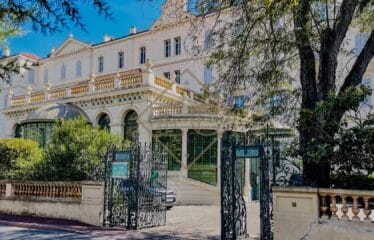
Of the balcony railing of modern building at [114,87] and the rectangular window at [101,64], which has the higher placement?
the rectangular window at [101,64]

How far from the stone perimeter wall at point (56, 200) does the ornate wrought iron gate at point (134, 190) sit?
0.44 metres

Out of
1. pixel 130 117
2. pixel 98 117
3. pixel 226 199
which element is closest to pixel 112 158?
pixel 226 199

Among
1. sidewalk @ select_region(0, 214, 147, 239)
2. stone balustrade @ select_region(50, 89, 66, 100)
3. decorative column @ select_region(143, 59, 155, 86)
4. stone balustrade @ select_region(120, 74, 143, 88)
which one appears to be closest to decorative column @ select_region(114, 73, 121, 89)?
stone balustrade @ select_region(120, 74, 143, 88)

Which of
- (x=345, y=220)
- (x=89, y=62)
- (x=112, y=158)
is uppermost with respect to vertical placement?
(x=89, y=62)

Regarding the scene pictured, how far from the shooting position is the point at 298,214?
29.2ft

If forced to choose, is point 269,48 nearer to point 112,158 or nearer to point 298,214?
point 298,214

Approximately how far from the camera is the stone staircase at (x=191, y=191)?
22.6m

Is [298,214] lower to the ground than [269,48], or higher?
lower

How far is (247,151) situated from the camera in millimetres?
10586

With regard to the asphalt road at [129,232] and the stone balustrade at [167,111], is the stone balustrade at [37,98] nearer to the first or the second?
the stone balustrade at [167,111]

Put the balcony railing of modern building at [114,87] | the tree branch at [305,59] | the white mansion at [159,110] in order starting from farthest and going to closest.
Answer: the balcony railing of modern building at [114,87] < the white mansion at [159,110] < the tree branch at [305,59]

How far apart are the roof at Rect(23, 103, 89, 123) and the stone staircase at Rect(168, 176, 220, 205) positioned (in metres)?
8.85

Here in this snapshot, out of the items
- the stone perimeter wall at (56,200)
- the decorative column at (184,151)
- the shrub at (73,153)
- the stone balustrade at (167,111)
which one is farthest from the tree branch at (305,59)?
the stone balustrade at (167,111)

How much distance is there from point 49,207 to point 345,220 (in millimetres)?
11305
